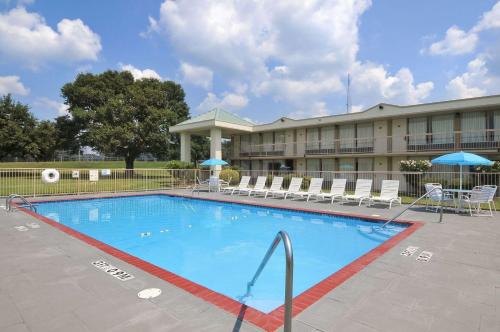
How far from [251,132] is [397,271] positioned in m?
24.8

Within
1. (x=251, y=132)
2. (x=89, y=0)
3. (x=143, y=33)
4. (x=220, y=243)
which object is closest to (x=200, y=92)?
(x=251, y=132)

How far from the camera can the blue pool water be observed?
18.9 ft

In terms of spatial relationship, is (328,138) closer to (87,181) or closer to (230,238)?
(230,238)

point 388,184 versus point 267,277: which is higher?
point 388,184

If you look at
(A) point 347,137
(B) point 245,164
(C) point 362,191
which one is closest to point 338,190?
(C) point 362,191

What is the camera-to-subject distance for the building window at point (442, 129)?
19.3 metres

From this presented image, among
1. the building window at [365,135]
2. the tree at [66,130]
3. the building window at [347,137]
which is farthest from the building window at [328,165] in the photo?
the tree at [66,130]

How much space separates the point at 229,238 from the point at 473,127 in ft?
61.2

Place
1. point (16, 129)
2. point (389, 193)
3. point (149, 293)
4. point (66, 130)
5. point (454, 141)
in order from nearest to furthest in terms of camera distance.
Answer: point (149, 293)
point (389, 193)
point (454, 141)
point (16, 129)
point (66, 130)

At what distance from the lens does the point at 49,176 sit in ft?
46.6

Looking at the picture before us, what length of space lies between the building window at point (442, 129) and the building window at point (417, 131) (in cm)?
53

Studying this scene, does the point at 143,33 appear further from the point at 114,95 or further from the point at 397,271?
the point at 114,95

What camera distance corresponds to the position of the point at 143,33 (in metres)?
15.2

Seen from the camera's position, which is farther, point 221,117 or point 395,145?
point 221,117
